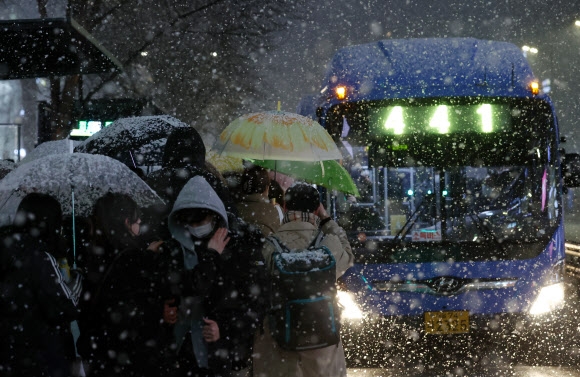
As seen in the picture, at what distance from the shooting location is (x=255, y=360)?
→ 5.34m

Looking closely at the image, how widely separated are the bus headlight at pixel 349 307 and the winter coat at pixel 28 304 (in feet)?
13.1

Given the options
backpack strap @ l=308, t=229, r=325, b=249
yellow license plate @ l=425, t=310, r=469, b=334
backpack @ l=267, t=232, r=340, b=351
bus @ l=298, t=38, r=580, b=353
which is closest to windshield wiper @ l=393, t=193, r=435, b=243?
bus @ l=298, t=38, r=580, b=353

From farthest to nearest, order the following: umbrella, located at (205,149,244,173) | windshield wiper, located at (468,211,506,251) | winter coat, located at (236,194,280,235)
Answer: umbrella, located at (205,149,244,173) < windshield wiper, located at (468,211,506,251) < winter coat, located at (236,194,280,235)

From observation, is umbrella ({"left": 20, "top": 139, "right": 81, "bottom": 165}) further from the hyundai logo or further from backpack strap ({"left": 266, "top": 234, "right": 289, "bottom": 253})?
the hyundai logo

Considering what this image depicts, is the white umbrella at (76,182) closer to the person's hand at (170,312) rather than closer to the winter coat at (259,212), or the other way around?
the person's hand at (170,312)

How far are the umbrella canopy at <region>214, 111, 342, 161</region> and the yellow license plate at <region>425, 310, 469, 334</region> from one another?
6.40ft

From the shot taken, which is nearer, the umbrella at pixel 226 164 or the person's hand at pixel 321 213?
the person's hand at pixel 321 213

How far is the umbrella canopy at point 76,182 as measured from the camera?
15.4 feet

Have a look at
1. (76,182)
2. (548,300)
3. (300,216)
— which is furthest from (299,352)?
(548,300)

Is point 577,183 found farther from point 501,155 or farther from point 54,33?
point 54,33

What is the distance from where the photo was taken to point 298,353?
5141 mm

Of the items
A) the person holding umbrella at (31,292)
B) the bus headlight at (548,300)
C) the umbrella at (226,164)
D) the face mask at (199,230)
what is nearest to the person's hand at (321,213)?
the face mask at (199,230)

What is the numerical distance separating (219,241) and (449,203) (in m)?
3.89

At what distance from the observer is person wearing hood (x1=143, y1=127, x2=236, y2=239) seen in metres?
4.89
